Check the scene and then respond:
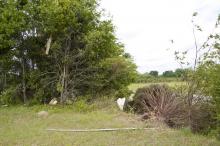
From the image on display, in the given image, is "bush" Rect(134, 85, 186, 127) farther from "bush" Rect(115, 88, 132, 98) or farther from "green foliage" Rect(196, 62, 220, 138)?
"bush" Rect(115, 88, 132, 98)

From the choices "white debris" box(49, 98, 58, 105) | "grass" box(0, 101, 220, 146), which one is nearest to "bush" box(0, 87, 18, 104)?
"grass" box(0, 101, 220, 146)

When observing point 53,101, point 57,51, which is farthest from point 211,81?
A: point 53,101

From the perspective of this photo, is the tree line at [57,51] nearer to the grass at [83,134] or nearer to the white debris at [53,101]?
the white debris at [53,101]

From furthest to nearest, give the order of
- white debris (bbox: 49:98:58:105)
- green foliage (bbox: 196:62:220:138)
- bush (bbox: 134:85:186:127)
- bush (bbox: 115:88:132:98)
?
bush (bbox: 115:88:132:98)
white debris (bbox: 49:98:58:105)
bush (bbox: 134:85:186:127)
green foliage (bbox: 196:62:220:138)

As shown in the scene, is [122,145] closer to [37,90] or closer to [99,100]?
[99,100]

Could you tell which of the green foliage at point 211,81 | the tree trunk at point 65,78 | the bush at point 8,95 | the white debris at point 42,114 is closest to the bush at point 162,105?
the green foliage at point 211,81

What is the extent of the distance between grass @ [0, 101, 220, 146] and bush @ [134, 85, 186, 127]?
77 cm

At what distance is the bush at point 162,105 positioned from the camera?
11109mm

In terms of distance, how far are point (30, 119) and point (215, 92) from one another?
650 centimetres

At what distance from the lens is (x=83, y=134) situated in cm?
945

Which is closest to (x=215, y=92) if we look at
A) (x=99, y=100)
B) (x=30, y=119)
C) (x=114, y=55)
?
(x=30, y=119)

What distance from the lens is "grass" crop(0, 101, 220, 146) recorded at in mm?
8398

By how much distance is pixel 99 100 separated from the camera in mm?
14773

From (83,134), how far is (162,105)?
3359 mm
